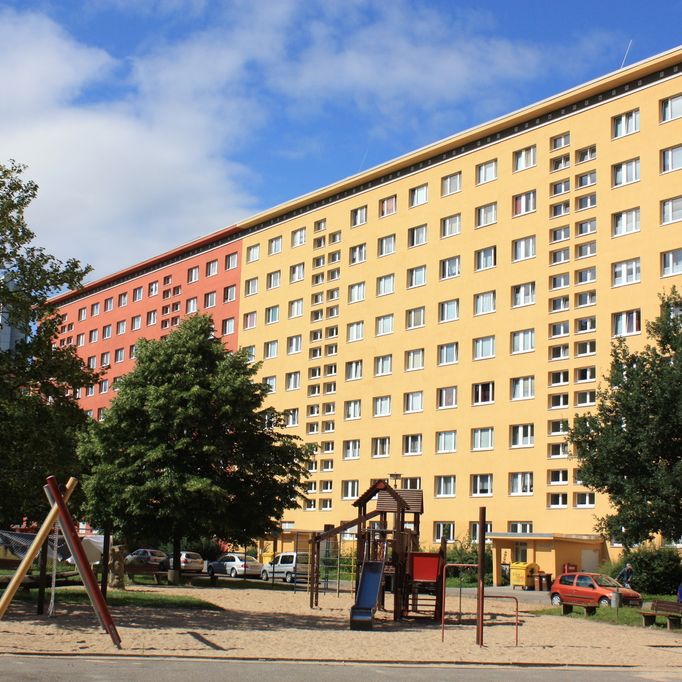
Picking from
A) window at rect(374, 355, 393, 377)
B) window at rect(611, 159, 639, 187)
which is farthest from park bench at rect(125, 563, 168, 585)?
window at rect(611, 159, 639, 187)

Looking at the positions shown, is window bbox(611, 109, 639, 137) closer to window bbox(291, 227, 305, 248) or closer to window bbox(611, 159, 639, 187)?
window bbox(611, 159, 639, 187)

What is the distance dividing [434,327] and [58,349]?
41380 mm

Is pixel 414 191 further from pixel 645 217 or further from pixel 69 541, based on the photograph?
pixel 69 541

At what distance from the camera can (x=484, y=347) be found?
2451 inches

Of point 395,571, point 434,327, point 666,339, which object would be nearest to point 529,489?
point 434,327

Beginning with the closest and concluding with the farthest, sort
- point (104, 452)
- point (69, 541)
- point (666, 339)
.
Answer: point (69, 541) → point (666, 339) → point (104, 452)

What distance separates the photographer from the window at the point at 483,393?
2407 inches

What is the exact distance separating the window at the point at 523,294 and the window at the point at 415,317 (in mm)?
7449

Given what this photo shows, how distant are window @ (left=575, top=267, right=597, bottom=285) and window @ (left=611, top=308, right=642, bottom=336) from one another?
2856mm

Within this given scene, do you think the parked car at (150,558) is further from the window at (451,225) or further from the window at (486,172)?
the window at (486,172)

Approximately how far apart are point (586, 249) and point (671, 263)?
234 inches

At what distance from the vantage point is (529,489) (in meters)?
57.6

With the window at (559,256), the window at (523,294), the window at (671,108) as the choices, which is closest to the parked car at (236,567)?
the window at (523,294)

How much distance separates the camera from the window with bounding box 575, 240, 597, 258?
57219 mm
